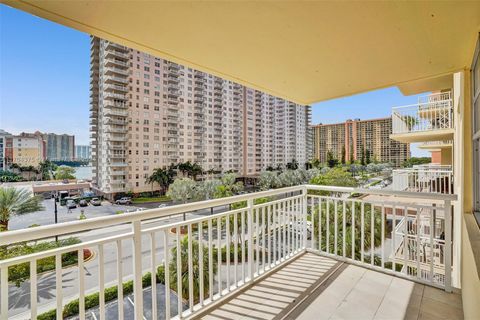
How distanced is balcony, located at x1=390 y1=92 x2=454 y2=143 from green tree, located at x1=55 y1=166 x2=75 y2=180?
123 ft

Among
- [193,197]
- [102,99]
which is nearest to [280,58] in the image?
[193,197]

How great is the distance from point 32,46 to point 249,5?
2773 centimetres

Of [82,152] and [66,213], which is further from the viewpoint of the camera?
[82,152]

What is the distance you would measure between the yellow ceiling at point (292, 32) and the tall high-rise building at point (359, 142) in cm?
3760

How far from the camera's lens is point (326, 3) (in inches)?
47.8

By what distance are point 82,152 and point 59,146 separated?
382 centimetres

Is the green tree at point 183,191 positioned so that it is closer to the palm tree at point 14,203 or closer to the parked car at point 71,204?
the parked car at point 71,204

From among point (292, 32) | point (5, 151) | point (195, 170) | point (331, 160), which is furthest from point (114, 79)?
point (331, 160)

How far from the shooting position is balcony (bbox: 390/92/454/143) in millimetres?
5607

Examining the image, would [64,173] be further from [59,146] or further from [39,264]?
[39,264]

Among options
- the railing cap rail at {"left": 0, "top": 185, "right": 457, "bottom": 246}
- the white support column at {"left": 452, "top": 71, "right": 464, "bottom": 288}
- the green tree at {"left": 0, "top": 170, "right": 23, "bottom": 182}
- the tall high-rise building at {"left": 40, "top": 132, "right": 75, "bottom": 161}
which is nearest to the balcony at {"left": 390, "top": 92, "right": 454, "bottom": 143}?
the white support column at {"left": 452, "top": 71, "right": 464, "bottom": 288}

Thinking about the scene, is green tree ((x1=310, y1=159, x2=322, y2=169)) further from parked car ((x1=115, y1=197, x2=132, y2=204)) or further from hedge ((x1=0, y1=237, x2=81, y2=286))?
hedge ((x1=0, y1=237, x2=81, y2=286))

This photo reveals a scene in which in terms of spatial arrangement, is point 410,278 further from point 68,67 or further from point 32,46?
point 68,67

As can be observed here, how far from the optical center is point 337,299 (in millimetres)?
1924
